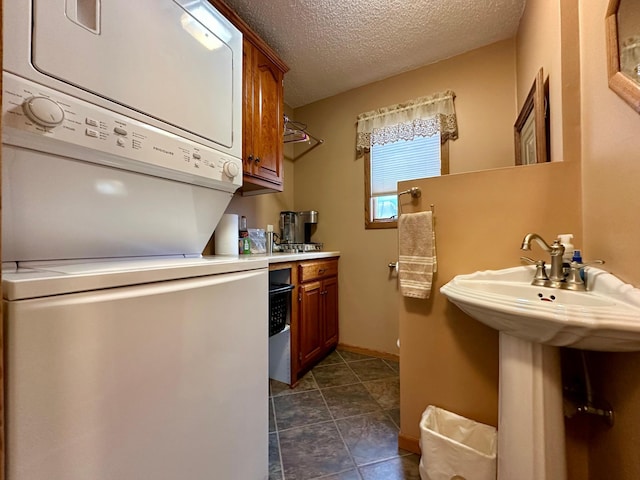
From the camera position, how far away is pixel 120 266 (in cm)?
82

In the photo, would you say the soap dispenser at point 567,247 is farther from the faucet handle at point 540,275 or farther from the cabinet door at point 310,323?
the cabinet door at point 310,323

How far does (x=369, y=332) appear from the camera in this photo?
2.47 m

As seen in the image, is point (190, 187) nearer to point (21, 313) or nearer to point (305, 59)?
point (21, 313)

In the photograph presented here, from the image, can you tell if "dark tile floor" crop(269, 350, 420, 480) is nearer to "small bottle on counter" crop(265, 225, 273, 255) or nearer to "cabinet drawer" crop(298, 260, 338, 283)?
"cabinet drawer" crop(298, 260, 338, 283)

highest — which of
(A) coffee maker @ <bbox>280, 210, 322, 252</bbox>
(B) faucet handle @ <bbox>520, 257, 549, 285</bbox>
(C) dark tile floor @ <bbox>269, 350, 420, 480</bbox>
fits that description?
(A) coffee maker @ <bbox>280, 210, 322, 252</bbox>

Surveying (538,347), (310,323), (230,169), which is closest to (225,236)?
(230,169)

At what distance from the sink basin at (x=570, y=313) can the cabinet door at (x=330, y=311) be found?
4.80 feet

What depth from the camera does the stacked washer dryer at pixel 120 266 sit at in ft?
1.88

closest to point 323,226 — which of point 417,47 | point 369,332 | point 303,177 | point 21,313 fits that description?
point 303,177

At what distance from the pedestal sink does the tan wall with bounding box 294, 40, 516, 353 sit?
144 cm

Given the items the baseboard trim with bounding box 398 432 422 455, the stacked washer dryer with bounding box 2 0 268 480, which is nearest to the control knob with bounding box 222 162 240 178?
the stacked washer dryer with bounding box 2 0 268 480

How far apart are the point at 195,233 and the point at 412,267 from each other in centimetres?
110

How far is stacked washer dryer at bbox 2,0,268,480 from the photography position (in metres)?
0.57

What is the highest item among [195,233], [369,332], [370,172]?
[370,172]
